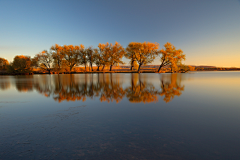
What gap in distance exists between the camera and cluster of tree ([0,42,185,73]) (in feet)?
222

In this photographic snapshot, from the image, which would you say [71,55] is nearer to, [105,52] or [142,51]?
[105,52]

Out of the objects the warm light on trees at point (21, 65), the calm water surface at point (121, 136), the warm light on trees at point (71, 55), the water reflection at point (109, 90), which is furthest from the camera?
the warm light on trees at point (71, 55)

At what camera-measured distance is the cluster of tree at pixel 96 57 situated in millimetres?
67750

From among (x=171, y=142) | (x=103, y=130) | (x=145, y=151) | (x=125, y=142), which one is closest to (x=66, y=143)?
(x=103, y=130)

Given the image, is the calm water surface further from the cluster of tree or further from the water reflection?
the cluster of tree

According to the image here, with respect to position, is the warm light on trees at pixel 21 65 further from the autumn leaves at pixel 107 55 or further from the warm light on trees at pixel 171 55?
the warm light on trees at pixel 171 55

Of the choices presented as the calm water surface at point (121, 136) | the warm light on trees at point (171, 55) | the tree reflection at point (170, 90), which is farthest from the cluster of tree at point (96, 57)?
the calm water surface at point (121, 136)

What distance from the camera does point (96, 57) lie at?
75938mm

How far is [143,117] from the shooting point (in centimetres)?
611

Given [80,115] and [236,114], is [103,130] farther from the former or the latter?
[236,114]

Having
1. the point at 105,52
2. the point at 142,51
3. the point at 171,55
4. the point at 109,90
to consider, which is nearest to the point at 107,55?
the point at 105,52

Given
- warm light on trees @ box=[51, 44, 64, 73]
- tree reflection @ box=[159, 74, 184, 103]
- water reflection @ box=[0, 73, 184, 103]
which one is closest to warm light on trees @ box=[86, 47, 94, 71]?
warm light on trees @ box=[51, 44, 64, 73]

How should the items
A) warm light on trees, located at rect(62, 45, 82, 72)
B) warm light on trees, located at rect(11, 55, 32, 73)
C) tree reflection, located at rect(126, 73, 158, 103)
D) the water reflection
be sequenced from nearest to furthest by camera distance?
tree reflection, located at rect(126, 73, 158, 103)
the water reflection
warm light on trees, located at rect(11, 55, 32, 73)
warm light on trees, located at rect(62, 45, 82, 72)

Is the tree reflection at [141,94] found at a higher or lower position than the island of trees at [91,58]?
lower
